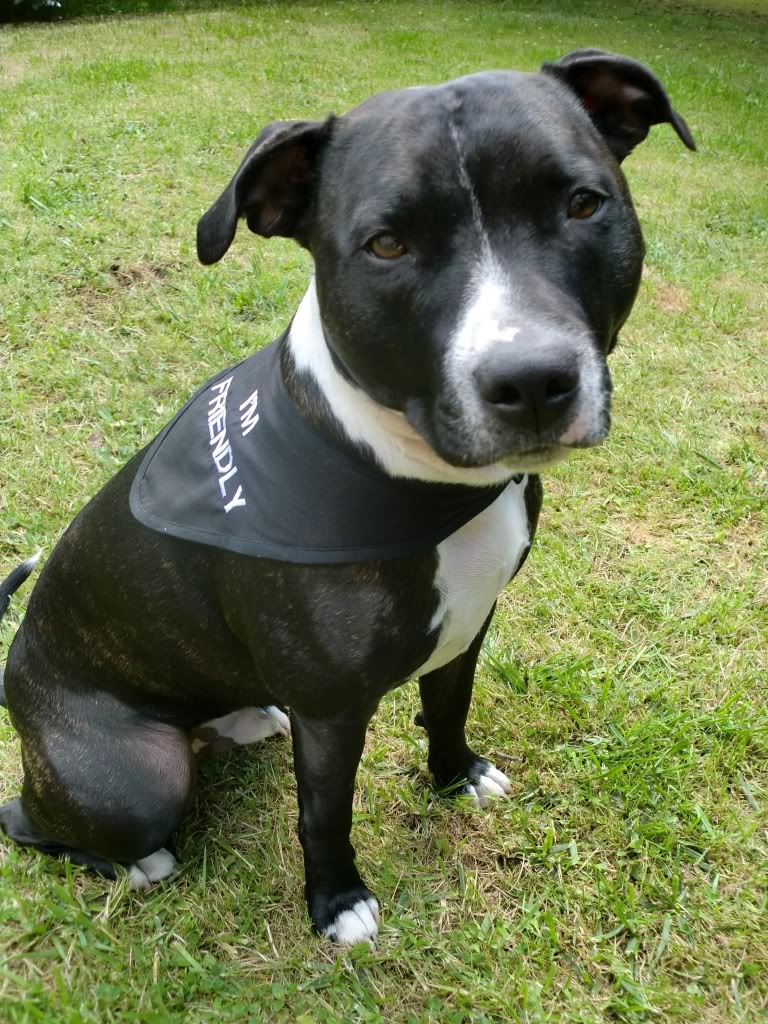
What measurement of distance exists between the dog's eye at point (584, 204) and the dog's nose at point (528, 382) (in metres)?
0.36

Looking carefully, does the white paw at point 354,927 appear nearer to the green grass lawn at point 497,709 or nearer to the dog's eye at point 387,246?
the green grass lawn at point 497,709

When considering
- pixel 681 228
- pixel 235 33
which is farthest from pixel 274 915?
pixel 235 33

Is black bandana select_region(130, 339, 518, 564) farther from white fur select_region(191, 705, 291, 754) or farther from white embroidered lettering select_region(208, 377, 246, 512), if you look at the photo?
white fur select_region(191, 705, 291, 754)

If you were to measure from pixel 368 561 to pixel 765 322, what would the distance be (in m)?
4.36

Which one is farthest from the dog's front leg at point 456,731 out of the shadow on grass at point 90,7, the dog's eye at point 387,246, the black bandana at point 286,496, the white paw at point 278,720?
the shadow on grass at point 90,7

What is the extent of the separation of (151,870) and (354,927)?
622 millimetres

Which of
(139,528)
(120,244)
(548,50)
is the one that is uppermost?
(139,528)

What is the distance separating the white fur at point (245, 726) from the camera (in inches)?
109

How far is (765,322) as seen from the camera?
536 centimetres

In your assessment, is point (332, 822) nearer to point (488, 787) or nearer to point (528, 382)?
point (488, 787)

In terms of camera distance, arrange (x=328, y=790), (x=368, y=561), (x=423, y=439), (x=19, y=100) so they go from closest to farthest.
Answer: (x=423, y=439), (x=368, y=561), (x=328, y=790), (x=19, y=100)

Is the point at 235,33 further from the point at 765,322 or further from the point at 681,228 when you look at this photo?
the point at 765,322

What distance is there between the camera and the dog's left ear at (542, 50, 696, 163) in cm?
194

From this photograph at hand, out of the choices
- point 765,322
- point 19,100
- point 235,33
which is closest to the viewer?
point 765,322
